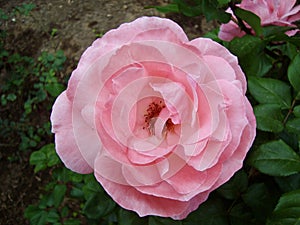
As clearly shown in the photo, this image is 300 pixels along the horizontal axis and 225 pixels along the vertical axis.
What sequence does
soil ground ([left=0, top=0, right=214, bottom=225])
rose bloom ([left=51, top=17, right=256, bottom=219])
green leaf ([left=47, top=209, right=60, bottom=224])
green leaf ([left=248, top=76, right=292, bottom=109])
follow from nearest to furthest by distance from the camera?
rose bloom ([left=51, top=17, right=256, bottom=219]) → green leaf ([left=248, top=76, right=292, bottom=109]) → green leaf ([left=47, top=209, right=60, bottom=224]) → soil ground ([left=0, top=0, right=214, bottom=225])

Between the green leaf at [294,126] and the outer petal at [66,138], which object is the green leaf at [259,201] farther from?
the outer petal at [66,138]

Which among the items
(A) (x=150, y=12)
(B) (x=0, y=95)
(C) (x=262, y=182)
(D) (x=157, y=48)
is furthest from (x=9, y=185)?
(D) (x=157, y=48)

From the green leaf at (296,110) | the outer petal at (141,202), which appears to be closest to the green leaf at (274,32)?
the green leaf at (296,110)

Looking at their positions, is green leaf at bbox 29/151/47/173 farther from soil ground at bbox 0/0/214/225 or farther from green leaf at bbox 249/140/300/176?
soil ground at bbox 0/0/214/225

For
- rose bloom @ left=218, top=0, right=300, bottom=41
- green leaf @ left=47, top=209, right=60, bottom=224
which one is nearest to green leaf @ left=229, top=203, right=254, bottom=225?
rose bloom @ left=218, top=0, right=300, bottom=41

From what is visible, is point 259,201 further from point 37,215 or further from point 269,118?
point 37,215

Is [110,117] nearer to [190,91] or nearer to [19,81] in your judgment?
[190,91]
